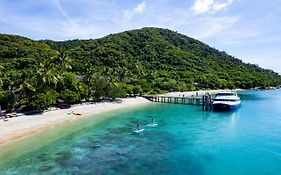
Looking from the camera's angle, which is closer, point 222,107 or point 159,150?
point 159,150

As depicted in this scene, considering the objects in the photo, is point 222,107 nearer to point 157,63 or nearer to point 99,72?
point 99,72

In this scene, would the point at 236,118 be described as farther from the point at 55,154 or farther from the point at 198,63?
the point at 198,63

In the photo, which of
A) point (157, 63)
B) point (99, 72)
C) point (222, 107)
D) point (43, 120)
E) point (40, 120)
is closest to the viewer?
point (40, 120)

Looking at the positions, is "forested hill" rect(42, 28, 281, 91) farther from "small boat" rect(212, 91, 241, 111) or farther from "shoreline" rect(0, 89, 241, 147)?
"shoreline" rect(0, 89, 241, 147)

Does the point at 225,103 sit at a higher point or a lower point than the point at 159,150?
higher

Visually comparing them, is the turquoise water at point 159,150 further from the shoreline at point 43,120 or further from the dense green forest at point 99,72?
the dense green forest at point 99,72

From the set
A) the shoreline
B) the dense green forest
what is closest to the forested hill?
the dense green forest

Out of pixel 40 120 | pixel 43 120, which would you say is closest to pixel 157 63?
pixel 43 120
